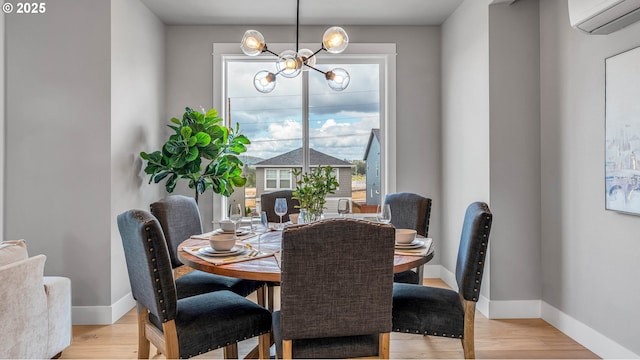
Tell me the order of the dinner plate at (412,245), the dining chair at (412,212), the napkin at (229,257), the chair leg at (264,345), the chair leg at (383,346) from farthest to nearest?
1. the dining chair at (412,212)
2. the dinner plate at (412,245)
3. the chair leg at (264,345)
4. the napkin at (229,257)
5. the chair leg at (383,346)

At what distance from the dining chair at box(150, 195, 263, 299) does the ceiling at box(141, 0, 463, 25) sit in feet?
6.48

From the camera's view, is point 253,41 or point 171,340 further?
point 253,41

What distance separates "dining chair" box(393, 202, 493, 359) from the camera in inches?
80.7

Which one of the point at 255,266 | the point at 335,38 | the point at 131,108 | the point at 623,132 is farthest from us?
the point at 131,108

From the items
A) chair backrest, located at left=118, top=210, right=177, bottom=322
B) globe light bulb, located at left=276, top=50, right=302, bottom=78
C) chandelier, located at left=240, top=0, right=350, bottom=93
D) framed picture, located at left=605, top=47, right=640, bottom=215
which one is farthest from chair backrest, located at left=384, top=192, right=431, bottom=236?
chair backrest, located at left=118, top=210, right=177, bottom=322

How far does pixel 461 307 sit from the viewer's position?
211 centimetres

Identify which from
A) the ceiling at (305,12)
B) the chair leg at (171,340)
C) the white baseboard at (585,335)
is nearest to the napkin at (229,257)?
the chair leg at (171,340)

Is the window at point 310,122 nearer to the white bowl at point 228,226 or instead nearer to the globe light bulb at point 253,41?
the globe light bulb at point 253,41

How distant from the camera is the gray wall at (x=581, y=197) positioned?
2.38 meters

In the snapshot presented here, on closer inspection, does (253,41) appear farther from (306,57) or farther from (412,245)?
(412,245)

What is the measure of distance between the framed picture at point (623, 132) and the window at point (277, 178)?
298 centimetres

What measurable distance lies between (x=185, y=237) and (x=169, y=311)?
3.90 ft

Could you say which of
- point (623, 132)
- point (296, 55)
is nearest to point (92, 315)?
point (296, 55)

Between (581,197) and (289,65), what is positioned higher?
(289,65)
